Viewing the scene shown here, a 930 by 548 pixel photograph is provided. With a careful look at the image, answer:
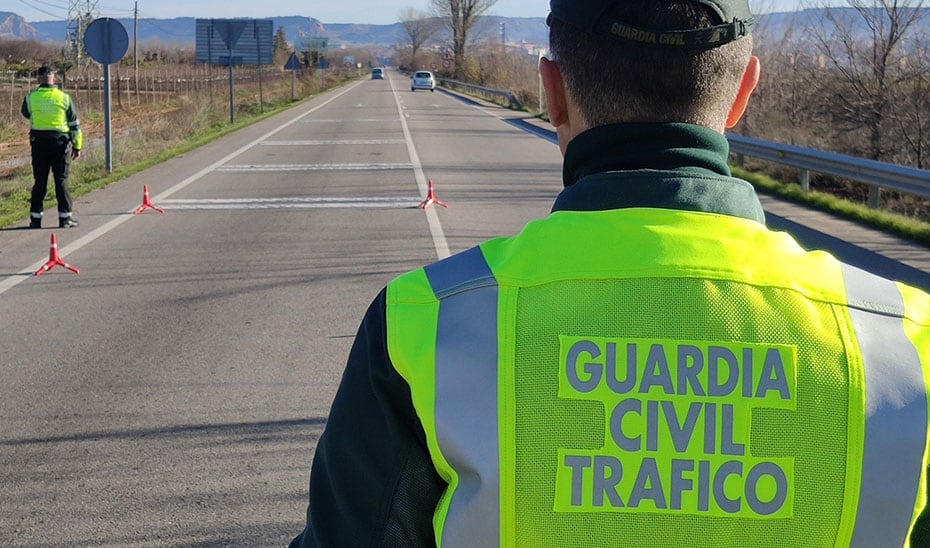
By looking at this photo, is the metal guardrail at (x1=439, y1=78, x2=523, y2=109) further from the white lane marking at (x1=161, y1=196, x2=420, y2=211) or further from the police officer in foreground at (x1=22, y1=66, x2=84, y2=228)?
the police officer in foreground at (x1=22, y1=66, x2=84, y2=228)

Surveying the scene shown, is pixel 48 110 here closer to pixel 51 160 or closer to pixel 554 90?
pixel 51 160

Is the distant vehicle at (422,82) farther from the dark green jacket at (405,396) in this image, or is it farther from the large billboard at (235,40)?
the dark green jacket at (405,396)

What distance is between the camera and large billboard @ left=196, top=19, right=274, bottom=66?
104 feet

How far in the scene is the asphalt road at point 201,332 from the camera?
4645mm

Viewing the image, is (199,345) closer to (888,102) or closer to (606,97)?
(606,97)

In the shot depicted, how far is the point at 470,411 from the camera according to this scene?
1336mm

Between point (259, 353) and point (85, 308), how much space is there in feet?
6.77

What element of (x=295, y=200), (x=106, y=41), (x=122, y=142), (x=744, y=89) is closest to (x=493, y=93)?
(x=122, y=142)

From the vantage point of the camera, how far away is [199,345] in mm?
7219

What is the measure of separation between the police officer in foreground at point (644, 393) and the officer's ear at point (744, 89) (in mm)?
268

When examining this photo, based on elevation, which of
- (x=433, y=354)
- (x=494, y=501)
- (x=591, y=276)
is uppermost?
(x=591, y=276)

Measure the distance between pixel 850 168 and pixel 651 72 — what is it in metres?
13.0

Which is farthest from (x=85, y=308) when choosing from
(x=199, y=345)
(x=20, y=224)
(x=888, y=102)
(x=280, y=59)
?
(x=280, y=59)

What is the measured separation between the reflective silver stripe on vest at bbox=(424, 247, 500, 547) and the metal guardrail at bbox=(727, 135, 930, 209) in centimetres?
1130
